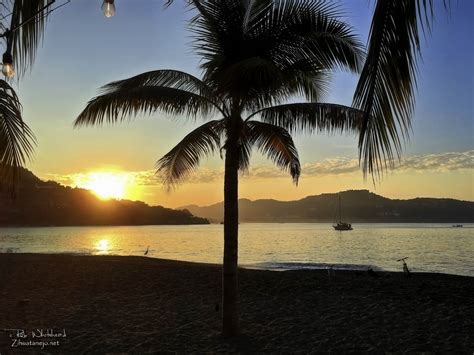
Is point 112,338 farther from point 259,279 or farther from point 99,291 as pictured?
point 259,279

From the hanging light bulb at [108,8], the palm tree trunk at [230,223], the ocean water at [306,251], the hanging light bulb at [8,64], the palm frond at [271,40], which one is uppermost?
the palm frond at [271,40]

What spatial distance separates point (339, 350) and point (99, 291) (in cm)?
913

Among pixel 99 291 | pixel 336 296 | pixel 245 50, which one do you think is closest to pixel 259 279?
pixel 336 296

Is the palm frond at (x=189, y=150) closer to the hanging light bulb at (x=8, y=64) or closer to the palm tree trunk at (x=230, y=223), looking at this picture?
the palm tree trunk at (x=230, y=223)

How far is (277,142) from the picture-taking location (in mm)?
8750

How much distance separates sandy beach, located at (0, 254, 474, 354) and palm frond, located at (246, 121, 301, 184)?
3336mm

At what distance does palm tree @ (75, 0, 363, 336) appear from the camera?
7.03 meters

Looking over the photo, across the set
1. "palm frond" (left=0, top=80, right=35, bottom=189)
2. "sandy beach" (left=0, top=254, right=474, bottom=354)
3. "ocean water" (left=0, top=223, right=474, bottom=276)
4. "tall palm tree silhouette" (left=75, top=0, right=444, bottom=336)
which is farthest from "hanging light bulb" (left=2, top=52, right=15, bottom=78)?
"ocean water" (left=0, top=223, right=474, bottom=276)

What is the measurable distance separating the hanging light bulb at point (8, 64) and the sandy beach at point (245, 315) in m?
5.38

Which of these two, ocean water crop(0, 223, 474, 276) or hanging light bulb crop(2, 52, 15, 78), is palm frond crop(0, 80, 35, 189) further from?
ocean water crop(0, 223, 474, 276)

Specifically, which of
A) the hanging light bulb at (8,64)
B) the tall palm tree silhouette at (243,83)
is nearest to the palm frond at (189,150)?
the tall palm tree silhouette at (243,83)

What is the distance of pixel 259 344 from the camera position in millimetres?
7949

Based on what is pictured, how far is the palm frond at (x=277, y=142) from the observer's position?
27.0 ft

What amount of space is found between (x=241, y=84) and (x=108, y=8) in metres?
3.33
